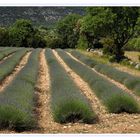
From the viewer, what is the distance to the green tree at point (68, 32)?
221 feet

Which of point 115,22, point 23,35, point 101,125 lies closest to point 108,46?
point 115,22

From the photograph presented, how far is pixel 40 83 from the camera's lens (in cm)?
1675

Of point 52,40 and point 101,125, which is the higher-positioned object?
point 101,125

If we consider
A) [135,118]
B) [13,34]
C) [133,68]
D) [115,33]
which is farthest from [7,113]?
[13,34]

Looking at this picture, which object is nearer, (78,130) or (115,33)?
(78,130)

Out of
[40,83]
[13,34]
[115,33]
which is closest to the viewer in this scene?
[40,83]

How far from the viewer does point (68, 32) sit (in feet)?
241

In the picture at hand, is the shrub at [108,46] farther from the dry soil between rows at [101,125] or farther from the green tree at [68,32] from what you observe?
the green tree at [68,32]

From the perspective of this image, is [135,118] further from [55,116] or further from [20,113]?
[20,113]

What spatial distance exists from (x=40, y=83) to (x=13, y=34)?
38767 millimetres

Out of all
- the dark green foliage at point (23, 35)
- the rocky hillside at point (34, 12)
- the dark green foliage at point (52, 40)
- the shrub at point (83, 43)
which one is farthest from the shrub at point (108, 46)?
the dark green foliage at point (52, 40)

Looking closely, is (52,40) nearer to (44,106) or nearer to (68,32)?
(68,32)
